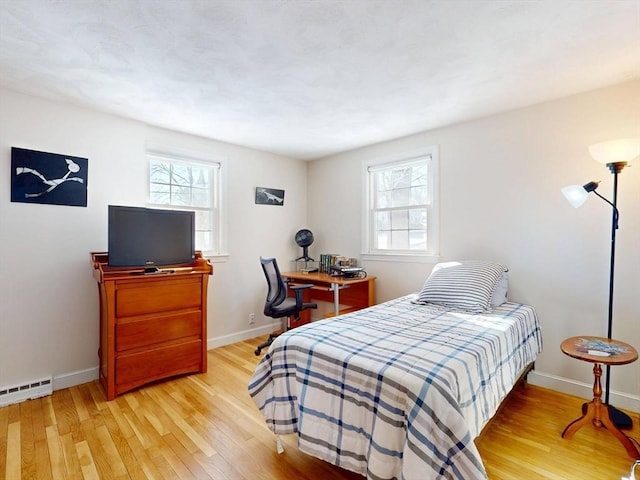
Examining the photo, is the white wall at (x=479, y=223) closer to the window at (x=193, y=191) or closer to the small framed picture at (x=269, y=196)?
the window at (x=193, y=191)

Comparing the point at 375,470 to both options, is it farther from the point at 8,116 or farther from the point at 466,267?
the point at 8,116

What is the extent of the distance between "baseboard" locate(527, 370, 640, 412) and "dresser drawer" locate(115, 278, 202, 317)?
3070mm

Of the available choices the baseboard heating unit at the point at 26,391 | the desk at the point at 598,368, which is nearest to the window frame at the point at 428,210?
the desk at the point at 598,368

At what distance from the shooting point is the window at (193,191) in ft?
10.8

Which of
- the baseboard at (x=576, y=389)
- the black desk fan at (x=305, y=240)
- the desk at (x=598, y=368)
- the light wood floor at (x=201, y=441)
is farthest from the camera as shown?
the black desk fan at (x=305, y=240)

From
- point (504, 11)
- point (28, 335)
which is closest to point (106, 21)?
point (504, 11)

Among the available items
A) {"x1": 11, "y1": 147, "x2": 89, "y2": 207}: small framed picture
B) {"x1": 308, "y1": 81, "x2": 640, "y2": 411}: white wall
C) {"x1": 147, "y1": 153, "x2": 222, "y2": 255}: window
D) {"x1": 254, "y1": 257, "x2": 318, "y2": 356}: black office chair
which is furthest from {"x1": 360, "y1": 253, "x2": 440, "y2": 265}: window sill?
{"x1": 11, "y1": 147, "x2": 89, "y2": 207}: small framed picture

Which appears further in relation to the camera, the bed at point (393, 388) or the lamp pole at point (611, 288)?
the lamp pole at point (611, 288)

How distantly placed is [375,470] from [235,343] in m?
2.77

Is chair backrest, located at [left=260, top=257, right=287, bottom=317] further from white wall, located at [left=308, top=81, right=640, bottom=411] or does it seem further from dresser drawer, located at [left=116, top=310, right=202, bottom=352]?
white wall, located at [left=308, top=81, right=640, bottom=411]

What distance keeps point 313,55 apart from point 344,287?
2.55 m

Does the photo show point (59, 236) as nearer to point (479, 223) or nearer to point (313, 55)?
point (313, 55)

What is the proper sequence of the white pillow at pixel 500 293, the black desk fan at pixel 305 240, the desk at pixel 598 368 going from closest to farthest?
the desk at pixel 598 368 < the white pillow at pixel 500 293 < the black desk fan at pixel 305 240

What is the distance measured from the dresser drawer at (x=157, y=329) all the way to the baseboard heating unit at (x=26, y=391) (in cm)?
69
